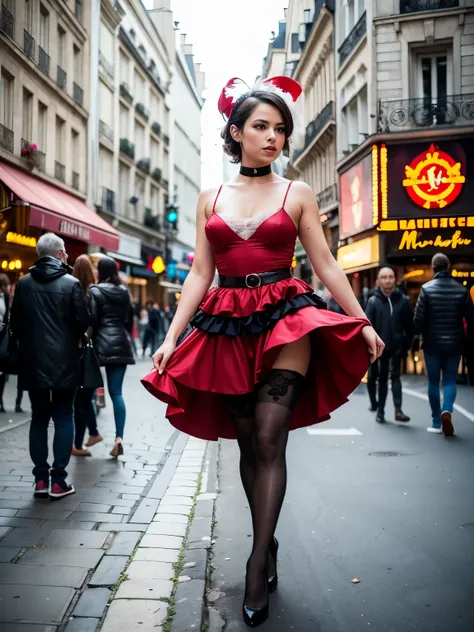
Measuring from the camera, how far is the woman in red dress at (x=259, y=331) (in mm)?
3059

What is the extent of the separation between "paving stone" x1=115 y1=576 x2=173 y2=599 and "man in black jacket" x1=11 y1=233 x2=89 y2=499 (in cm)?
185

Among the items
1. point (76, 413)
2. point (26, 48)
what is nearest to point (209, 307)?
point (76, 413)

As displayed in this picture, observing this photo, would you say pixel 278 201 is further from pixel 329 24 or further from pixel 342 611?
pixel 329 24

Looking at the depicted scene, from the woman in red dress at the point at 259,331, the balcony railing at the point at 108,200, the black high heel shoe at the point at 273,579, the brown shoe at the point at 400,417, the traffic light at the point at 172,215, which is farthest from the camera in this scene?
the balcony railing at the point at 108,200

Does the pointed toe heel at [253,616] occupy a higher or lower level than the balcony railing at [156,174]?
lower

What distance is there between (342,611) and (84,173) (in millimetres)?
25903

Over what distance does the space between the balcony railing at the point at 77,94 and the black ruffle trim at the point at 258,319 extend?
2442 cm

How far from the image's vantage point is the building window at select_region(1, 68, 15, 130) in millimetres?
19172

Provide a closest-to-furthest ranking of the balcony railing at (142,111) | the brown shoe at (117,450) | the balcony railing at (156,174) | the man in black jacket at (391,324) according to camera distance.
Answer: the brown shoe at (117,450) → the man in black jacket at (391,324) → the balcony railing at (142,111) → the balcony railing at (156,174)

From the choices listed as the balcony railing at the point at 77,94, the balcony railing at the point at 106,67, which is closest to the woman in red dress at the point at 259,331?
the balcony railing at the point at 77,94

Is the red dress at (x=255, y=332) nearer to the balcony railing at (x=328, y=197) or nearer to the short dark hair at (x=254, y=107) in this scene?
the short dark hair at (x=254, y=107)

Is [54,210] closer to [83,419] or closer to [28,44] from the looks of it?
[28,44]

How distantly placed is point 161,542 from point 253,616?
4.05 feet

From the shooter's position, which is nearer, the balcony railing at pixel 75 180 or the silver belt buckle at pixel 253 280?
the silver belt buckle at pixel 253 280
